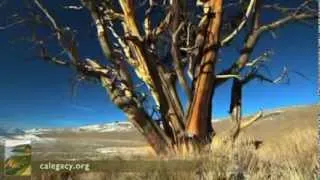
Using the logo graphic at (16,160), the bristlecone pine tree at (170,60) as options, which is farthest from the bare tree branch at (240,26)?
the logo graphic at (16,160)

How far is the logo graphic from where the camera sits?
27.8 feet

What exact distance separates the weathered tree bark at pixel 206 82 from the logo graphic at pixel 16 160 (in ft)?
15.7

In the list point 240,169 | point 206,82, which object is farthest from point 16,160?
point 206,82

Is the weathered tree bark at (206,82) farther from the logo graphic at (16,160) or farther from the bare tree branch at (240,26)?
the logo graphic at (16,160)

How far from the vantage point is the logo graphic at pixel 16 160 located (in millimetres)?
8484

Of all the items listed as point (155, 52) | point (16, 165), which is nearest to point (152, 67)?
point (155, 52)

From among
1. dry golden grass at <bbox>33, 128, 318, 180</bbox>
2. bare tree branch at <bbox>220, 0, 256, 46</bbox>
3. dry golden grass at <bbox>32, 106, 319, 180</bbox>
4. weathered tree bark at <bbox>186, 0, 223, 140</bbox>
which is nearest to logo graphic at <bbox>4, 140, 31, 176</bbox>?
dry golden grass at <bbox>32, 106, 319, 180</bbox>

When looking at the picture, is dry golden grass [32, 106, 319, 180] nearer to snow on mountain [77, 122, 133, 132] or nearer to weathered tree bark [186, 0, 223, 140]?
weathered tree bark [186, 0, 223, 140]

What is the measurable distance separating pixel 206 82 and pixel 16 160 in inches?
209

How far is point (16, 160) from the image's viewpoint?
8.83 meters

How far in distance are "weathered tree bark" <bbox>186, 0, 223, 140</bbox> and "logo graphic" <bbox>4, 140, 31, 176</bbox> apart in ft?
15.7

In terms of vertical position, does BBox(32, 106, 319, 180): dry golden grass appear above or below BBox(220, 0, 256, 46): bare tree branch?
below

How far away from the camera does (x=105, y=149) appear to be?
1341cm

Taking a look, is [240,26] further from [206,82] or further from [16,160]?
[16,160]
